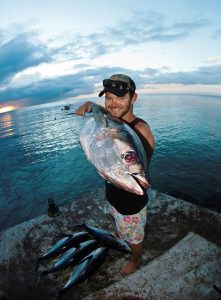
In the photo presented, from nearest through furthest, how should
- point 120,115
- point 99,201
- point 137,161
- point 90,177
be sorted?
point 137,161 → point 120,115 → point 99,201 → point 90,177

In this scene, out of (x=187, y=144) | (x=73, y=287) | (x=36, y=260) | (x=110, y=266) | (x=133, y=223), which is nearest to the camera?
(x=133, y=223)

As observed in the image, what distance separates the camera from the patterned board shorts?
11.9 ft

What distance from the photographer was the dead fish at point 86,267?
12.7 feet

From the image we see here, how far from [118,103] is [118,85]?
233mm

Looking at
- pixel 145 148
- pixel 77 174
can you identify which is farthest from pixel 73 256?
pixel 77 174

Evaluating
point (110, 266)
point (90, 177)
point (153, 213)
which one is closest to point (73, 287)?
point (110, 266)

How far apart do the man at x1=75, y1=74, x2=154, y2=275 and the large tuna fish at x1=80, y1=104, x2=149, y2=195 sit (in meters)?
0.36

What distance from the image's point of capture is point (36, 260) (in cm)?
472

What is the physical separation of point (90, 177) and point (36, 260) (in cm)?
1236

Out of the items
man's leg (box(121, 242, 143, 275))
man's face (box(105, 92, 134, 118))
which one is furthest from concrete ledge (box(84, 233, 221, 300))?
man's face (box(105, 92, 134, 118))

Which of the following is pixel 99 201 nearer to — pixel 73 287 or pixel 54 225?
pixel 54 225

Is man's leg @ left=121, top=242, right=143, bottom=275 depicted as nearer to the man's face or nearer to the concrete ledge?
the concrete ledge

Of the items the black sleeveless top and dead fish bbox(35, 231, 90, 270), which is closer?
the black sleeveless top

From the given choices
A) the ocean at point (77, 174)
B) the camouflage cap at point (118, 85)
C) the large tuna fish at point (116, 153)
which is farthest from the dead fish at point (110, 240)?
the ocean at point (77, 174)
